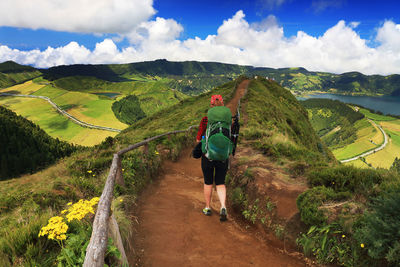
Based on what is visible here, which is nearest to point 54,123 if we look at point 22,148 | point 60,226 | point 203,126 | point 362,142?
point 22,148

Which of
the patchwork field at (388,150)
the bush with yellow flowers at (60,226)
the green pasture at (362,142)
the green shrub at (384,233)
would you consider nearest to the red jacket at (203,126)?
the bush with yellow flowers at (60,226)

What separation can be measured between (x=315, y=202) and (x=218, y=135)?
2.86 metres

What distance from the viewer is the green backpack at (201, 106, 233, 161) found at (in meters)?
4.41

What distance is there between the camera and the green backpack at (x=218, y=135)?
4.41m

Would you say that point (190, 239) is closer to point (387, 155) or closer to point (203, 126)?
point (203, 126)

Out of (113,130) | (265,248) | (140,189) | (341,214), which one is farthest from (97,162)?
(113,130)

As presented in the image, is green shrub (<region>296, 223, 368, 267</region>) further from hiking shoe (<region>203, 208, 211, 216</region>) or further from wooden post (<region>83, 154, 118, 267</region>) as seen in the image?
wooden post (<region>83, 154, 118, 267</region>)

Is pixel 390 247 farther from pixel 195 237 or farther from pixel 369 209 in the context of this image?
pixel 195 237

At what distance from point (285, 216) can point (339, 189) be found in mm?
1550

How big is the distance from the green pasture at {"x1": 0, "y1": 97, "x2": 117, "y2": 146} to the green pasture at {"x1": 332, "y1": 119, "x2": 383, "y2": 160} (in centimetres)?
15020

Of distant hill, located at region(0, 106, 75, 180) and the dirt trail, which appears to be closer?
the dirt trail

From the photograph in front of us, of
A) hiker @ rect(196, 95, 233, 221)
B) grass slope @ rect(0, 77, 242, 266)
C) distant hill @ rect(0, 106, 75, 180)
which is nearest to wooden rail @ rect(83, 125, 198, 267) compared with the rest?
grass slope @ rect(0, 77, 242, 266)

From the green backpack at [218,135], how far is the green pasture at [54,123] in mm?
117987

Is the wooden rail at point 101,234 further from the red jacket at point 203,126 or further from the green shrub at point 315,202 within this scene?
the green shrub at point 315,202
